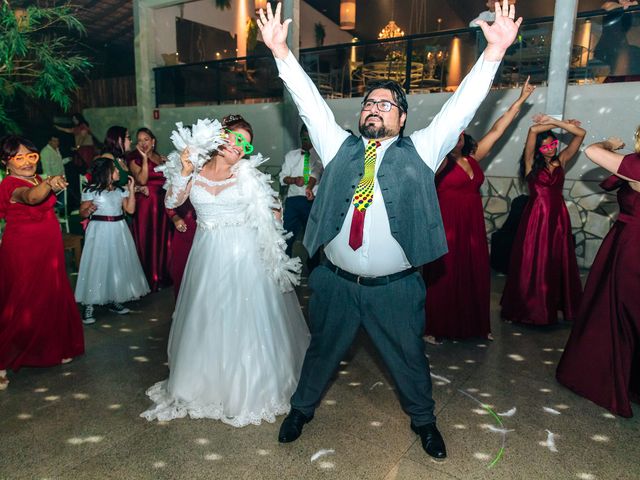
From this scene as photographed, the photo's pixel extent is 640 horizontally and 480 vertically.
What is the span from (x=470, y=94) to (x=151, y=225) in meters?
3.95

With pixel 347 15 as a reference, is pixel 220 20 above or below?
above

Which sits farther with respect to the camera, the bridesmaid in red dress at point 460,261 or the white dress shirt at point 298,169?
the white dress shirt at point 298,169

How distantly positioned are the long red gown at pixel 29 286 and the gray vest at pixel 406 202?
1988 mm

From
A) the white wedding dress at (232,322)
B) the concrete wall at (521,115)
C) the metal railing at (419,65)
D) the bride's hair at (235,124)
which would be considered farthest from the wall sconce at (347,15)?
the white wedding dress at (232,322)

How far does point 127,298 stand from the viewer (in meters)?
4.43

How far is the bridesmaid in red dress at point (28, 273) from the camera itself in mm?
3016

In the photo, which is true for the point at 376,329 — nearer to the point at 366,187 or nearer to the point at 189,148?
the point at 366,187

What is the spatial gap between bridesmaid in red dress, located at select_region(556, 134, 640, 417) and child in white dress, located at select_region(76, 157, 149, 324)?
11.8 feet

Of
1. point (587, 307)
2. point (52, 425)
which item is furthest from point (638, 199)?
point (52, 425)

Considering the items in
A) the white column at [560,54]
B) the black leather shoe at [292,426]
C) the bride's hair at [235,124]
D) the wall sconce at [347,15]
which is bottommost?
the black leather shoe at [292,426]

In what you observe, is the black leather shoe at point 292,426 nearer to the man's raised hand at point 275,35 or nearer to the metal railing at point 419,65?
the man's raised hand at point 275,35

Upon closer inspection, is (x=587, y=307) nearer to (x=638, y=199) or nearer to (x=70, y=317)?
(x=638, y=199)

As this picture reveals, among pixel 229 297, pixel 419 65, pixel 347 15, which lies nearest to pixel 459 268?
pixel 229 297

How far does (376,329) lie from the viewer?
2.28 metres
